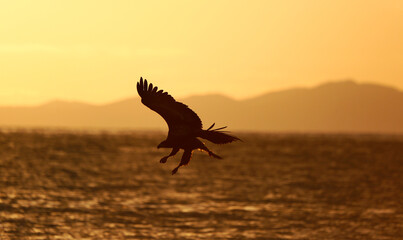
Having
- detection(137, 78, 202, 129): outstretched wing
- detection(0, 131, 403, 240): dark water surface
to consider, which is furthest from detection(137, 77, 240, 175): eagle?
detection(0, 131, 403, 240): dark water surface

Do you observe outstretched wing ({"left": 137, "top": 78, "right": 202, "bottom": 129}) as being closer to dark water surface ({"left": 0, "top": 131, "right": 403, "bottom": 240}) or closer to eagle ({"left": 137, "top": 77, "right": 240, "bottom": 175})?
eagle ({"left": 137, "top": 77, "right": 240, "bottom": 175})

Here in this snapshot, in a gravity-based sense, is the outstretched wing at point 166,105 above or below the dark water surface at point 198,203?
above

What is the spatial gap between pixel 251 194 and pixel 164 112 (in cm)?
5692

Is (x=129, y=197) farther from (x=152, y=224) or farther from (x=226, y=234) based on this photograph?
(x=226, y=234)

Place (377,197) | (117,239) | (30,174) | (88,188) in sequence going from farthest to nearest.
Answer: (30,174) < (88,188) < (377,197) < (117,239)

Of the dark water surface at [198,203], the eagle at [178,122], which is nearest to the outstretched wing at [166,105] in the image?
the eagle at [178,122]

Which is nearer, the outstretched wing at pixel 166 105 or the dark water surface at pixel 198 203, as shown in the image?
the outstretched wing at pixel 166 105

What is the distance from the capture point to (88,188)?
8038 centimetres

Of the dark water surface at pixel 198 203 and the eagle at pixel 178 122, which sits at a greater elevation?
the eagle at pixel 178 122

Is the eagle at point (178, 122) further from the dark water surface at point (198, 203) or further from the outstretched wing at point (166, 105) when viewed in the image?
the dark water surface at point (198, 203)

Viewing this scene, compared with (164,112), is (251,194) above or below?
below

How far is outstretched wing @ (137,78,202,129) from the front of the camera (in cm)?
1737

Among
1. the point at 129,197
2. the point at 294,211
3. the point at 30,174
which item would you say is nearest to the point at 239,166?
the point at 30,174

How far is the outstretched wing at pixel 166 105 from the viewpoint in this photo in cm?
1737
